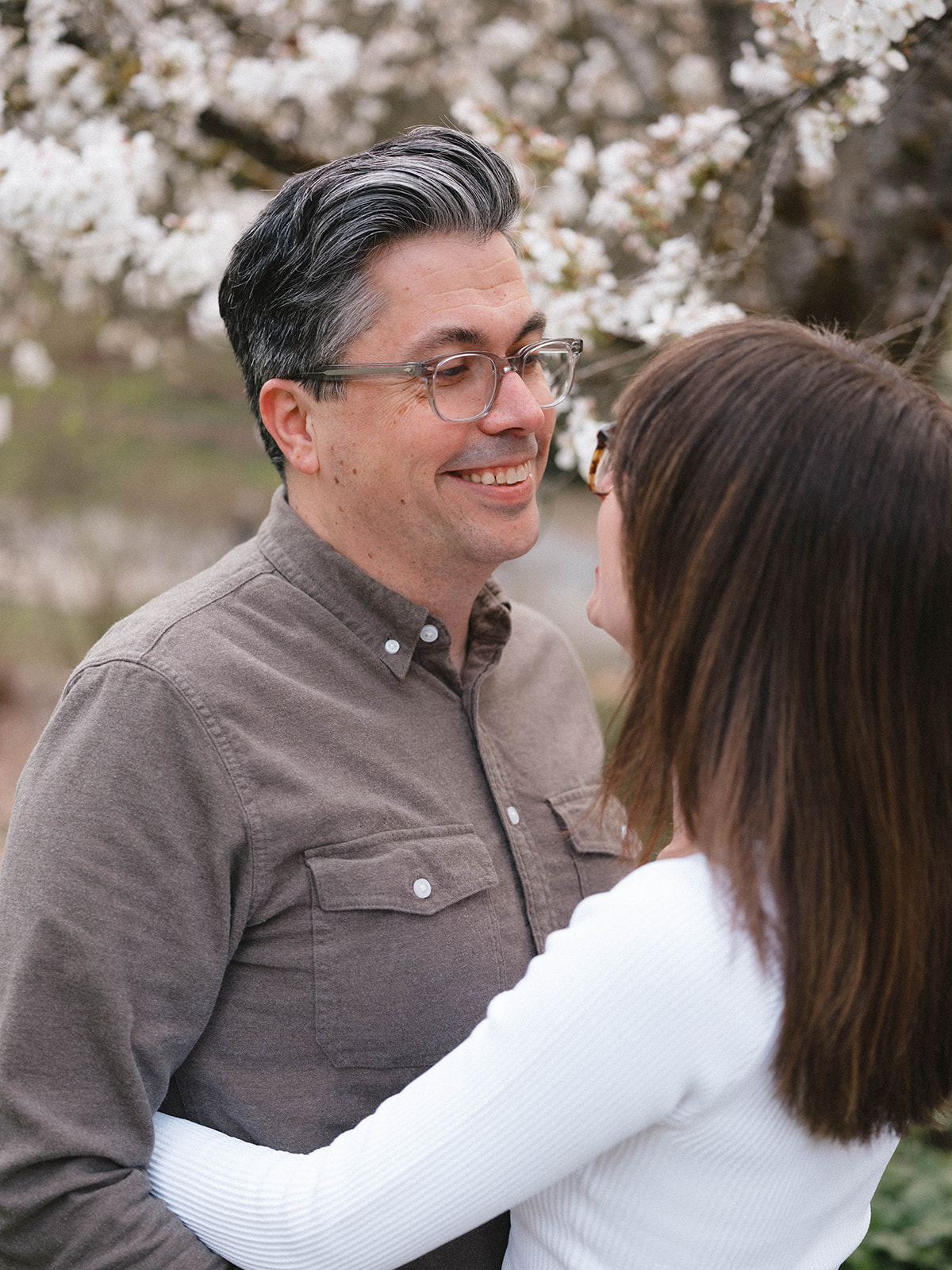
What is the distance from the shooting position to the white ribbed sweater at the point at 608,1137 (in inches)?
40.6

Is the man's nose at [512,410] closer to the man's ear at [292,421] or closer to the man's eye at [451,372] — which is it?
the man's eye at [451,372]

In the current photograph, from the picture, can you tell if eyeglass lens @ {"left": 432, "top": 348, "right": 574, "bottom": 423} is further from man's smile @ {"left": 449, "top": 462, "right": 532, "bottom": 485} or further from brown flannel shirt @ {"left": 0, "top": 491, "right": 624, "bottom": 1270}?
brown flannel shirt @ {"left": 0, "top": 491, "right": 624, "bottom": 1270}

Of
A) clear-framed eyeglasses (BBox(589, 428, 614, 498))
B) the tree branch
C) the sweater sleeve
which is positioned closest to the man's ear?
clear-framed eyeglasses (BBox(589, 428, 614, 498))

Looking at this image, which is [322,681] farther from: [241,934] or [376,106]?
[376,106]

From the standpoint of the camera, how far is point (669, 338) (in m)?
2.78

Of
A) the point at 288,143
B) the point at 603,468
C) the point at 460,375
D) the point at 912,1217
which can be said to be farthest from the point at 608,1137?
the point at 288,143

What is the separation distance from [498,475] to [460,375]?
166mm

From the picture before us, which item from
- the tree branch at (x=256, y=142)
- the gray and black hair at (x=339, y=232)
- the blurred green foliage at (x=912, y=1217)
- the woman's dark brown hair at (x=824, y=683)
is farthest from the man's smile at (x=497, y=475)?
the blurred green foliage at (x=912, y=1217)

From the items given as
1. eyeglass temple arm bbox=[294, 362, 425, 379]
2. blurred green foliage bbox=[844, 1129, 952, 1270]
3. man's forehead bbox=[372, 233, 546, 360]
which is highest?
man's forehead bbox=[372, 233, 546, 360]

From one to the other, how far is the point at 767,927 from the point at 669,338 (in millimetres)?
1989

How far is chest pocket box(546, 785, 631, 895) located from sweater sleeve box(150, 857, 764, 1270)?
2.47 ft

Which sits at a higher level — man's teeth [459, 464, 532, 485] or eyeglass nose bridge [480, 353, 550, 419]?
eyeglass nose bridge [480, 353, 550, 419]

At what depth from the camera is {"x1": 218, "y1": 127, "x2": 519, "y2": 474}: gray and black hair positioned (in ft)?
5.56

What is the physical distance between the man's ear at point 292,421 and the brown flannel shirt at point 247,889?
0.10 m
